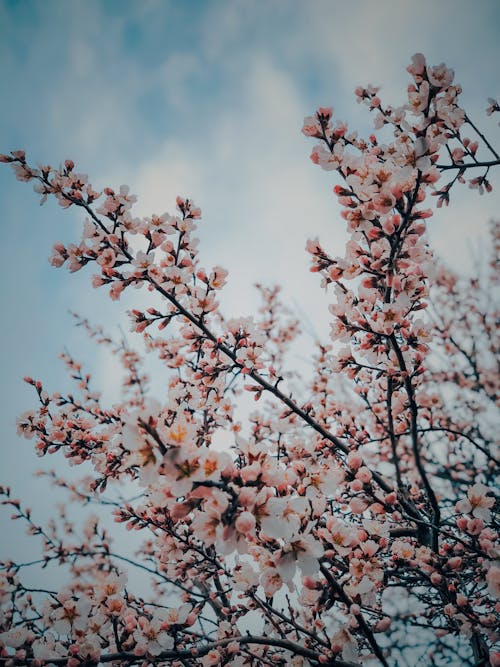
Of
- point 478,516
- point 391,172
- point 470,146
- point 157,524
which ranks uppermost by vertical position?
point 470,146

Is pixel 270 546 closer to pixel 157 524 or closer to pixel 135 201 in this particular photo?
pixel 157 524

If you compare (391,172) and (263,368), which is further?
(263,368)

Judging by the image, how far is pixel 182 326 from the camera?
283cm

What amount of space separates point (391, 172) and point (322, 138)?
50cm

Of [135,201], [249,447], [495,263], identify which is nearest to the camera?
[249,447]

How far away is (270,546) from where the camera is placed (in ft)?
6.50

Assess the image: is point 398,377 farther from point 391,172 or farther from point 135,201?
point 135,201

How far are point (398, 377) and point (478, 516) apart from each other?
2.85ft

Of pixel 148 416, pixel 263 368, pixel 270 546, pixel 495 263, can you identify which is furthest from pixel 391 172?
pixel 495 263

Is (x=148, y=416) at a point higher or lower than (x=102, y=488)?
lower

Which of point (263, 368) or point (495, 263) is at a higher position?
point (495, 263)

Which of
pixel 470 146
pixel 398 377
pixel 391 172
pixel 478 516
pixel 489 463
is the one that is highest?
pixel 470 146

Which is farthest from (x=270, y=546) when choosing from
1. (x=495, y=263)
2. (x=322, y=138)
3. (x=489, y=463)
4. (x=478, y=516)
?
(x=495, y=263)

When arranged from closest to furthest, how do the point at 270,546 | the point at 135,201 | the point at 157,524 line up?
the point at 270,546, the point at 135,201, the point at 157,524
